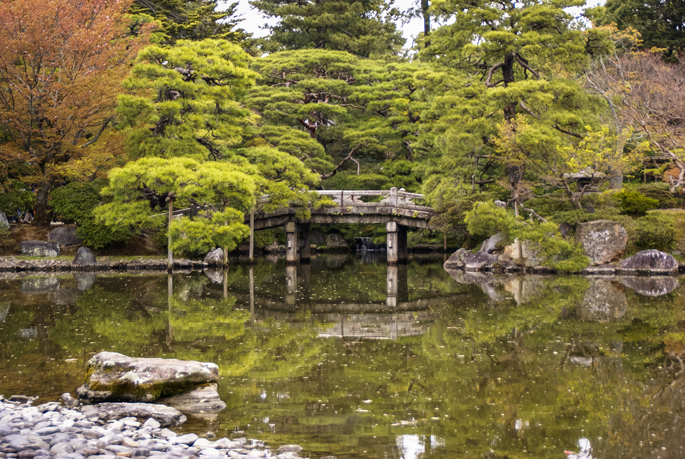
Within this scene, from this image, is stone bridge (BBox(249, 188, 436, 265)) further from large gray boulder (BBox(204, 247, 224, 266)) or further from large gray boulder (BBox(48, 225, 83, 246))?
large gray boulder (BBox(48, 225, 83, 246))

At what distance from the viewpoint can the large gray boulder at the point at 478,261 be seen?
23109 millimetres

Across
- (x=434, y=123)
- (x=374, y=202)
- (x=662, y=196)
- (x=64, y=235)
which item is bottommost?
(x=64, y=235)

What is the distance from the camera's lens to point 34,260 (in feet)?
76.0

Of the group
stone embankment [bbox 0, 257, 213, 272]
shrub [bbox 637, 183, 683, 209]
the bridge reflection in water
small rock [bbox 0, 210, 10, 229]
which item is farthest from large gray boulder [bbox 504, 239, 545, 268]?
small rock [bbox 0, 210, 10, 229]

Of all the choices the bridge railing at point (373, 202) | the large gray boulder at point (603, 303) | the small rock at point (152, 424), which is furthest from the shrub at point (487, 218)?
the small rock at point (152, 424)

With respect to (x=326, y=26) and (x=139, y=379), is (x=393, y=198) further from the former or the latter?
(x=139, y=379)

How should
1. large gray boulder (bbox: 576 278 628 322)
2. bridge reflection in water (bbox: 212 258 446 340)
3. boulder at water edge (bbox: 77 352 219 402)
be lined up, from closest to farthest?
boulder at water edge (bbox: 77 352 219 402), bridge reflection in water (bbox: 212 258 446 340), large gray boulder (bbox: 576 278 628 322)

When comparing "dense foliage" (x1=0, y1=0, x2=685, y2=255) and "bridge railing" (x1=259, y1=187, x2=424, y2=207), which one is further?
"bridge railing" (x1=259, y1=187, x2=424, y2=207)

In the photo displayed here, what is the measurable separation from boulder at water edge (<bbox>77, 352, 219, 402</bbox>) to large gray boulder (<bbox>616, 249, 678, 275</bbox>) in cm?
1752

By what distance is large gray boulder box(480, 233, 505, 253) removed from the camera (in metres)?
23.4

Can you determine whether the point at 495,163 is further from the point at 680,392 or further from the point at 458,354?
the point at 680,392

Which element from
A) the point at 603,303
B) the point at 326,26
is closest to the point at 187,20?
the point at 326,26

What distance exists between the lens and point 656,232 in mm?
21906

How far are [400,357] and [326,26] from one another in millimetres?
30804
